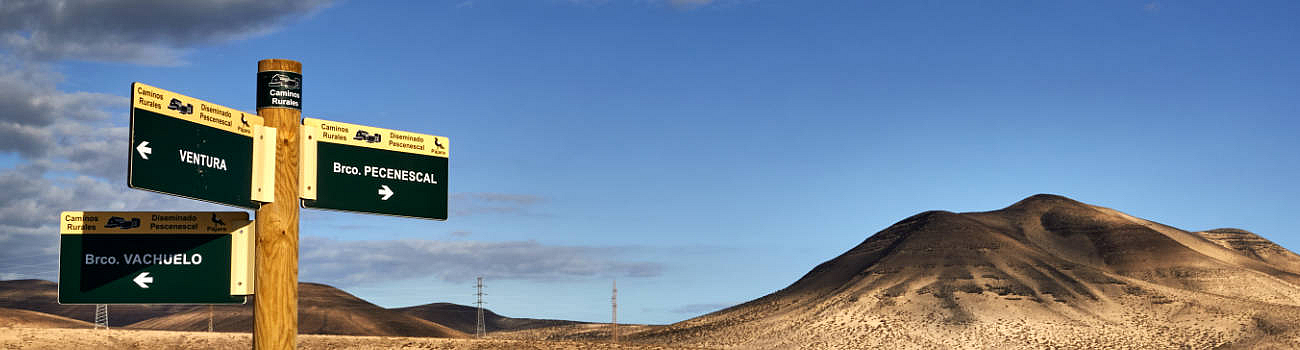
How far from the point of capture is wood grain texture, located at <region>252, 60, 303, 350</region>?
9.09 meters

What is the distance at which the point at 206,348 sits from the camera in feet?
222

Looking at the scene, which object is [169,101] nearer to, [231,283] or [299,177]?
[299,177]

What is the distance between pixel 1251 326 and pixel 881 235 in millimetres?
59069

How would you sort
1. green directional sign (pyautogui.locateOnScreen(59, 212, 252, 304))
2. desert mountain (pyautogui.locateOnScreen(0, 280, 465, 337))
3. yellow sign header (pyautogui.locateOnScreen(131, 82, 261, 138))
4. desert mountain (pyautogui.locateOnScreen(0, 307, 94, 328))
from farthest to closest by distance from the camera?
desert mountain (pyautogui.locateOnScreen(0, 280, 465, 337)) → desert mountain (pyautogui.locateOnScreen(0, 307, 94, 328)) → green directional sign (pyautogui.locateOnScreen(59, 212, 252, 304)) → yellow sign header (pyautogui.locateOnScreen(131, 82, 261, 138))

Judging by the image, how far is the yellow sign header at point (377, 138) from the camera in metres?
9.38

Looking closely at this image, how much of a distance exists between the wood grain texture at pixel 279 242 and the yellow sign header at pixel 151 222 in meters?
0.57

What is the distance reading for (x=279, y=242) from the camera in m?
9.15

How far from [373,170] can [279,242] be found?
1008 mm

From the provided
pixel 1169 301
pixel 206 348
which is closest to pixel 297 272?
pixel 206 348

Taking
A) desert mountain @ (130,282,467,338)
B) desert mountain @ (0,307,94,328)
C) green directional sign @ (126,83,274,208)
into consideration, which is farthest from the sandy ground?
desert mountain @ (130,282,467,338)

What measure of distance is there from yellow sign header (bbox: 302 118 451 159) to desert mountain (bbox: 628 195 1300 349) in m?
100

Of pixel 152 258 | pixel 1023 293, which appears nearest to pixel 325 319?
pixel 1023 293

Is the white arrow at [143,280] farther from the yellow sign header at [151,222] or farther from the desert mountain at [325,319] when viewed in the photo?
the desert mountain at [325,319]

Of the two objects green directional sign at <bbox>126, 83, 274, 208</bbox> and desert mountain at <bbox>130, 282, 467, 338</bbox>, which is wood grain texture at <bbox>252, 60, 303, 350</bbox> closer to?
green directional sign at <bbox>126, 83, 274, 208</bbox>
